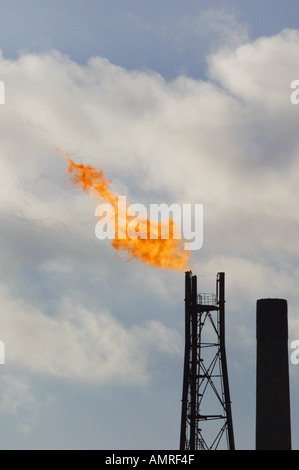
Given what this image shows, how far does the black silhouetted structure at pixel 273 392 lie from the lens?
62156 mm

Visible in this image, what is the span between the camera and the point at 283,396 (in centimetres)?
6284

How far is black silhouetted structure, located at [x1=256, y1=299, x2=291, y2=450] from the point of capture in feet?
204

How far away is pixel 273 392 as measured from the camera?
62.6 meters

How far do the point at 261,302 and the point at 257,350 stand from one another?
130 inches

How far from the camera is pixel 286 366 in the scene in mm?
63094

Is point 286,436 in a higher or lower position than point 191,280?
lower

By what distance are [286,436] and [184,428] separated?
768cm
